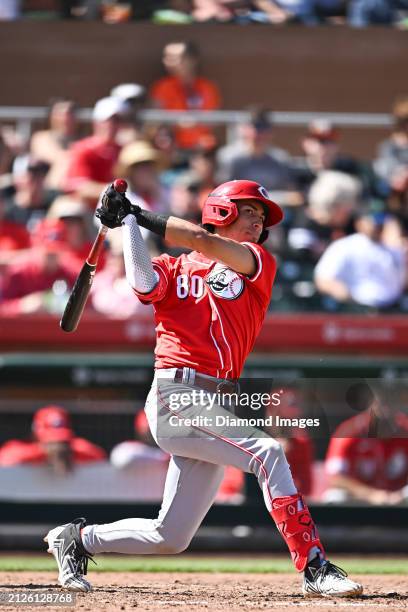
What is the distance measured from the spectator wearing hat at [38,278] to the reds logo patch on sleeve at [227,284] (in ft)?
11.6

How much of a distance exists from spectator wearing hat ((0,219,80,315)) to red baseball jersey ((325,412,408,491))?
7.03 feet

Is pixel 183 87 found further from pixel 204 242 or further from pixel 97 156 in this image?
pixel 204 242

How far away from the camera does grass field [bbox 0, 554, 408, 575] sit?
271 inches

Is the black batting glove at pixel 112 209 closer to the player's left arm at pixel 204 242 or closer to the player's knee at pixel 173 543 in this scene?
the player's left arm at pixel 204 242

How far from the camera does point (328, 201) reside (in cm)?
941

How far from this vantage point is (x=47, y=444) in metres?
7.88

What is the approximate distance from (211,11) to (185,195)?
11.8 feet

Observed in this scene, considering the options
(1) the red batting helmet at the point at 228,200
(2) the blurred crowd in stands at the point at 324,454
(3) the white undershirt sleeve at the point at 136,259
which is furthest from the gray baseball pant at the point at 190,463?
(2) the blurred crowd in stands at the point at 324,454

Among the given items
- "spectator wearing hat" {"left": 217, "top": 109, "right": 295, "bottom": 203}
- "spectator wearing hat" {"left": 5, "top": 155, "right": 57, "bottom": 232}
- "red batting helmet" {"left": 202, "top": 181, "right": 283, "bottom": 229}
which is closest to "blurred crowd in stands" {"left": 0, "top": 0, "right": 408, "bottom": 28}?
"spectator wearing hat" {"left": 217, "top": 109, "right": 295, "bottom": 203}

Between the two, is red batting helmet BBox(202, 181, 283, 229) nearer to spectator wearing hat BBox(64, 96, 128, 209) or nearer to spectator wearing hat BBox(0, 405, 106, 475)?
spectator wearing hat BBox(0, 405, 106, 475)

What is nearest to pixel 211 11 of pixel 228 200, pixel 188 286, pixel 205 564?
pixel 205 564

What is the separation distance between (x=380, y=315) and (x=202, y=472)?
3719mm

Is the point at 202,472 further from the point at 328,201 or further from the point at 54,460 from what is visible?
the point at 328,201

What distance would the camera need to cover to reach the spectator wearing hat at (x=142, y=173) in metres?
9.12
